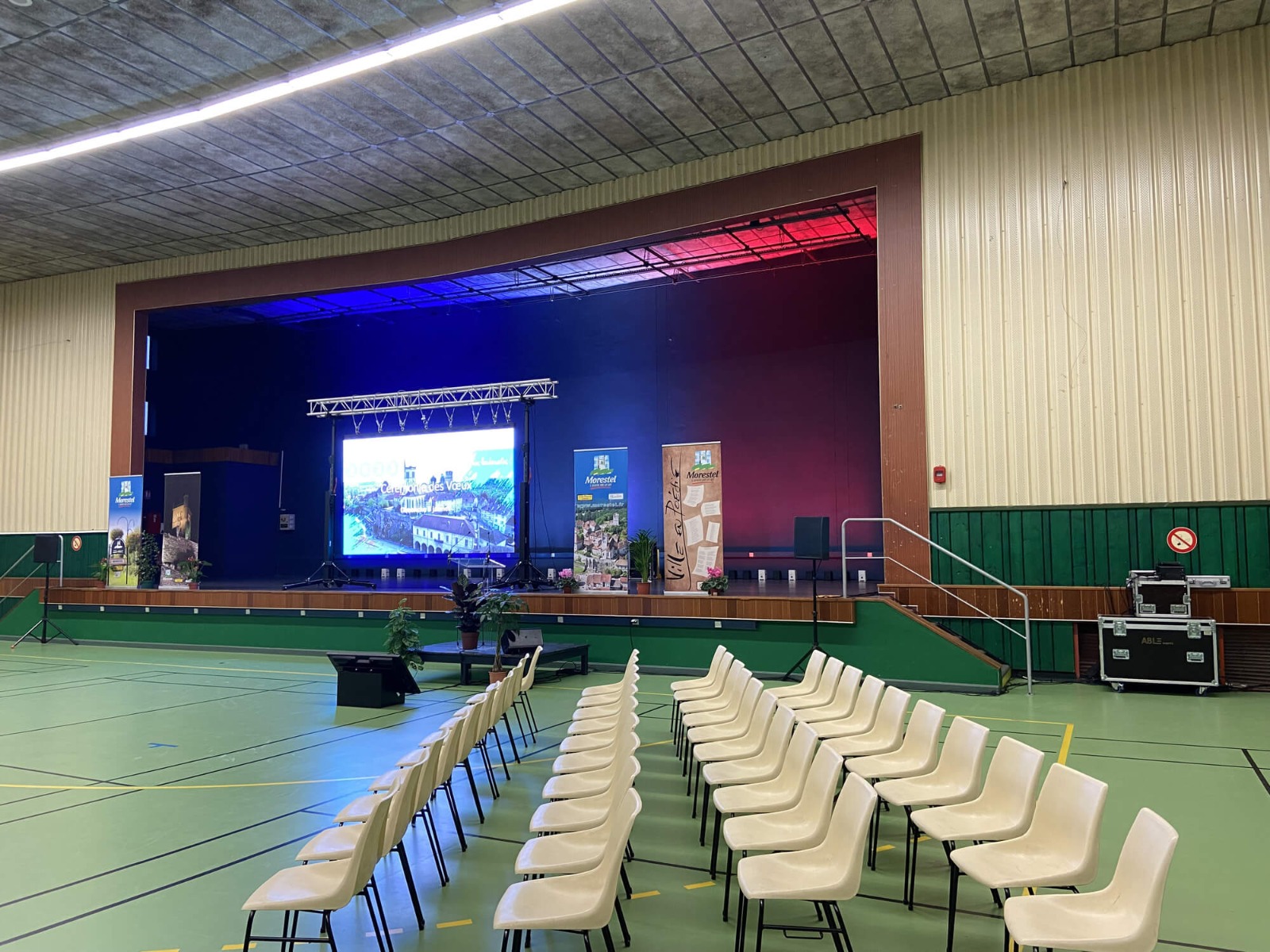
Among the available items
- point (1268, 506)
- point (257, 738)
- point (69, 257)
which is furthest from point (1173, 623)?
point (69, 257)

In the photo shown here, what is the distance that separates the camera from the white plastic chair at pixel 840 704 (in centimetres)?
568

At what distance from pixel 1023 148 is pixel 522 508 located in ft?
27.3

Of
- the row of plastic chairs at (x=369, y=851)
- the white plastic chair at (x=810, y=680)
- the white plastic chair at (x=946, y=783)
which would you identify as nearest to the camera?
the row of plastic chairs at (x=369, y=851)

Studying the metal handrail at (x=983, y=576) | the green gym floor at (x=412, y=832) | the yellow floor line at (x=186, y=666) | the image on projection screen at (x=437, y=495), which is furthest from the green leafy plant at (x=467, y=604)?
the image on projection screen at (x=437, y=495)

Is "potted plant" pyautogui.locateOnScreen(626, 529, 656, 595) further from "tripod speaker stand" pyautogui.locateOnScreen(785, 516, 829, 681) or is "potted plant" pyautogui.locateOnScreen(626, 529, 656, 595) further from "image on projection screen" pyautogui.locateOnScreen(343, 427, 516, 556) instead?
"tripod speaker stand" pyautogui.locateOnScreen(785, 516, 829, 681)

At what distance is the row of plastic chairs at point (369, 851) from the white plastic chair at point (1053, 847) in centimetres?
207

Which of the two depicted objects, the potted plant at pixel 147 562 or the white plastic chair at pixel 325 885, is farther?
the potted plant at pixel 147 562

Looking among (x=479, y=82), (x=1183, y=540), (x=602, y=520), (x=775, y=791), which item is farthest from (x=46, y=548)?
(x=1183, y=540)

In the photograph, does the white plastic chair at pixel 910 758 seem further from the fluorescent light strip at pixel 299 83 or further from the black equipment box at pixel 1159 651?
the fluorescent light strip at pixel 299 83

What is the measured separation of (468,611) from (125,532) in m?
7.98

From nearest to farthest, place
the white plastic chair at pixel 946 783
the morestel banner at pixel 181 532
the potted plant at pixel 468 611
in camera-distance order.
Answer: the white plastic chair at pixel 946 783
the potted plant at pixel 468 611
the morestel banner at pixel 181 532

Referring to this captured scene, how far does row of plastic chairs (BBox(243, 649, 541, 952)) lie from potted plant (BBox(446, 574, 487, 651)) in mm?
5078

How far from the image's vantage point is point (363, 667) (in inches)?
347

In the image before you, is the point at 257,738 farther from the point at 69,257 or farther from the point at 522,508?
the point at 69,257
